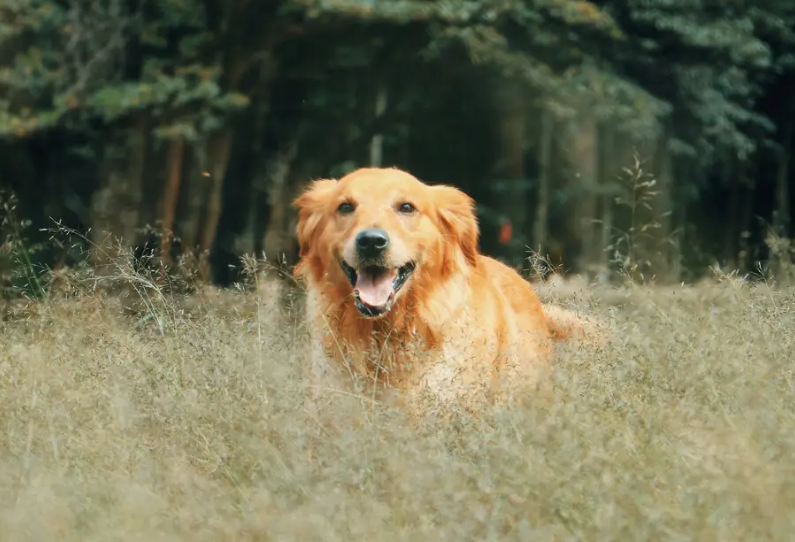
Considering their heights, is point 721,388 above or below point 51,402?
above

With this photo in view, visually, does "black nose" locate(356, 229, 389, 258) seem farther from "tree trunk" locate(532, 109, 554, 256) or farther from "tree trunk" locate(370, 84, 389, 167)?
"tree trunk" locate(532, 109, 554, 256)

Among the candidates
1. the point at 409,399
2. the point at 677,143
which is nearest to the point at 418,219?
the point at 409,399

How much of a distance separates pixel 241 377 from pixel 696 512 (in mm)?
1735

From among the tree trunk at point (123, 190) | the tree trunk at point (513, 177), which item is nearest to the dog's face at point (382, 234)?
the tree trunk at point (123, 190)

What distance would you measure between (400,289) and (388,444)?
5.22 ft

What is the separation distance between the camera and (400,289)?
5270mm

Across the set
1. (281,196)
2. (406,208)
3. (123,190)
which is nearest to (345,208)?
(406,208)

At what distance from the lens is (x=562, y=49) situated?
1360cm

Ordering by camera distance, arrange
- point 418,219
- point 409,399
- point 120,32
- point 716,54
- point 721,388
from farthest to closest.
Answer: point 716,54 < point 120,32 < point 418,219 < point 409,399 < point 721,388

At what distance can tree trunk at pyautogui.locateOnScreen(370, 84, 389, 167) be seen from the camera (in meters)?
14.5

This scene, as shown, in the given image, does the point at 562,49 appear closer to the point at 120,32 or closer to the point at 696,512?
the point at 120,32

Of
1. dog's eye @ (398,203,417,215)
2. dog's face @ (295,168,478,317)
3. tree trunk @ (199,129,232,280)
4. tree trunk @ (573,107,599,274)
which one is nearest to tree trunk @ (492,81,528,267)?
tree trunk @ (573,107,599,274)

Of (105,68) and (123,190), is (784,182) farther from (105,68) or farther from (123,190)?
(105,68)

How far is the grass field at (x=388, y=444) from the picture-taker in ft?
10.8
